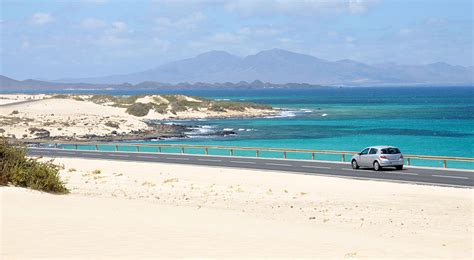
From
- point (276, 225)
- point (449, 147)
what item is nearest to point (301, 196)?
point (276, 225)

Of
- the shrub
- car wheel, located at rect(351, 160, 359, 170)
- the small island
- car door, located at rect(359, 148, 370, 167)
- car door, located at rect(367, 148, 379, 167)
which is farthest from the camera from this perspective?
the shrub

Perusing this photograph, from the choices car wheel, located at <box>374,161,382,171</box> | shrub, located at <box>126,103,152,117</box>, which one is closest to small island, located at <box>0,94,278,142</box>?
shrub, located at <box>126,103,152,117</box>

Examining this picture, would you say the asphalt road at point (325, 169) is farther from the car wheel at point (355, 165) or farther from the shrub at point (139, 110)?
the shrub at point (139, 110)

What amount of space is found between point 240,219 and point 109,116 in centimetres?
9712

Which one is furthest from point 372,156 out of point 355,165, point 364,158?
point 355,165

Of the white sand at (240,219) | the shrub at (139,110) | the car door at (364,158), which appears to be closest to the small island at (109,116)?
the shrub at (139,110)

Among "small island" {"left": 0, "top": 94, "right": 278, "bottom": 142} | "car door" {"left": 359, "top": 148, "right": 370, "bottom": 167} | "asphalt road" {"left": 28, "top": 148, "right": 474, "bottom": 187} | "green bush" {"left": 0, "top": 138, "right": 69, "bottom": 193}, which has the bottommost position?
"small island" {"left": 0, "top": 94, "right": 278, "bottom": 142}

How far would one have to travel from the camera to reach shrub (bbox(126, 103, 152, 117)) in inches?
5281

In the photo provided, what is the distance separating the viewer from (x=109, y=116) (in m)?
114

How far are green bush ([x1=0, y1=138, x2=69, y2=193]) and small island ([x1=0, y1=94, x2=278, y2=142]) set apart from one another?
192 ft

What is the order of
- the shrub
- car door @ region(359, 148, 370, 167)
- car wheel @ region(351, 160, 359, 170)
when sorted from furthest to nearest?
the shrub, car wheel @ region(351, 160, 359, 170), car door @ region(359, 148, 370, 167)

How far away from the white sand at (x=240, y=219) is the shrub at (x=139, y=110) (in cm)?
10133

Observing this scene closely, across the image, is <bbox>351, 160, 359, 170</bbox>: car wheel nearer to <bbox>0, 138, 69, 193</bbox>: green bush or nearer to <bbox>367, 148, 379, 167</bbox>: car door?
<bbox>367, 148, 379, 167</bbox>: car door

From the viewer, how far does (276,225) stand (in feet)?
59.9
